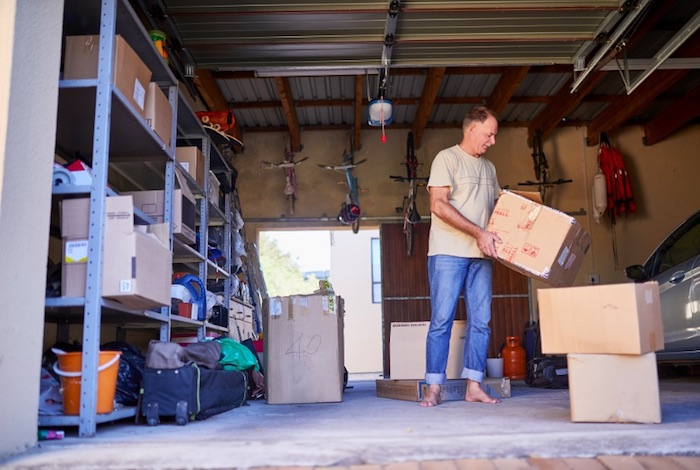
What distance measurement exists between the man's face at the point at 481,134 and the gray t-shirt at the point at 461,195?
0.07 m

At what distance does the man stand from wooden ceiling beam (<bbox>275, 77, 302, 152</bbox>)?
381 cm

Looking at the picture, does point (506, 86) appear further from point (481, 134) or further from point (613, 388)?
point (613, 388)

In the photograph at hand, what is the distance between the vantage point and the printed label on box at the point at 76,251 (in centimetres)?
300

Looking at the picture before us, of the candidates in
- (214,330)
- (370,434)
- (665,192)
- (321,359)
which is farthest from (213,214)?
(665,192)

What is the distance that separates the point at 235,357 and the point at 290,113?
4309 millimetres

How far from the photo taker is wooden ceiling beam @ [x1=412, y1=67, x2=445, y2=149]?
736 cm

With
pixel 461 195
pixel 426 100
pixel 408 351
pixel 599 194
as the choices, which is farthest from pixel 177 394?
pixel 599 194

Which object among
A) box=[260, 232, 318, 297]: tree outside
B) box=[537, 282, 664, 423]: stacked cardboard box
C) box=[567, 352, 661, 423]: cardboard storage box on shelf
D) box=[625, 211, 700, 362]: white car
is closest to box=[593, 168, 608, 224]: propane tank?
box=[625, 211, 700, 362]: white car

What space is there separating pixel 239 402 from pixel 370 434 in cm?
199

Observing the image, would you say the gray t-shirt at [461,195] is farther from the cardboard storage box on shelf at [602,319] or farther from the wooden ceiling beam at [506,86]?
the wooden ceiling beam at [506,86]

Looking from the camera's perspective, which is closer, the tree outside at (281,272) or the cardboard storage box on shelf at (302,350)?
the cardboard storage box on shelf at (302,350)

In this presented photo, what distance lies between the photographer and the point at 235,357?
481 centimetres

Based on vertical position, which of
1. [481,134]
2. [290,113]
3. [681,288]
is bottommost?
[681,288]

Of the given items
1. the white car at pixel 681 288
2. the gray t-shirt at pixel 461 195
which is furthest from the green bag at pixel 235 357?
the white car at pixel 681 288
